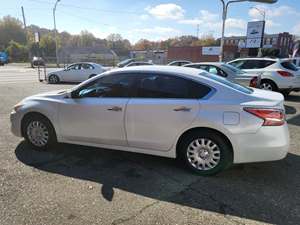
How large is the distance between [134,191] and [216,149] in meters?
1.28

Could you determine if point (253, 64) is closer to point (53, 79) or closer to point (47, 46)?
point (53, 79)

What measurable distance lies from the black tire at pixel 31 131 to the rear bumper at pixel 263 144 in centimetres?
303

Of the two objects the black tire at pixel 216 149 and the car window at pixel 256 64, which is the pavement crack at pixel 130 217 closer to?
the black tire at pixel 216 149

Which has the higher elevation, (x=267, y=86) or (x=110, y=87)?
(x=110, y=87)

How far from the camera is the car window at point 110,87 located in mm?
3986

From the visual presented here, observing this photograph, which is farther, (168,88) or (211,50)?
(211,50)

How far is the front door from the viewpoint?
3.96 metres

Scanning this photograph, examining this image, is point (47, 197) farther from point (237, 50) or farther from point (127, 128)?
point (237, 50)

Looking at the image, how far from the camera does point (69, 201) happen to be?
3107 millimetres

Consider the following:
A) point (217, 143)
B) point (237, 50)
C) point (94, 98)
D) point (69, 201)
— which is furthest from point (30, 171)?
point (237, 50)

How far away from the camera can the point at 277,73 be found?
31.9ft

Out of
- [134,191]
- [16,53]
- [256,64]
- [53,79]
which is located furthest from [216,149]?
[16,53]

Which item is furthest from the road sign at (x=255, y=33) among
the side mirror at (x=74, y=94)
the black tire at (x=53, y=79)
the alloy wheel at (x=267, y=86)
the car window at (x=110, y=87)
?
the side mirror at (x=74, y=94)

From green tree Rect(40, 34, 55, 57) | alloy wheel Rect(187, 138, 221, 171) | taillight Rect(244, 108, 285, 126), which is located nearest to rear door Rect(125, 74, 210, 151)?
alloy wheel Rect(187, 138, 221, 171)
